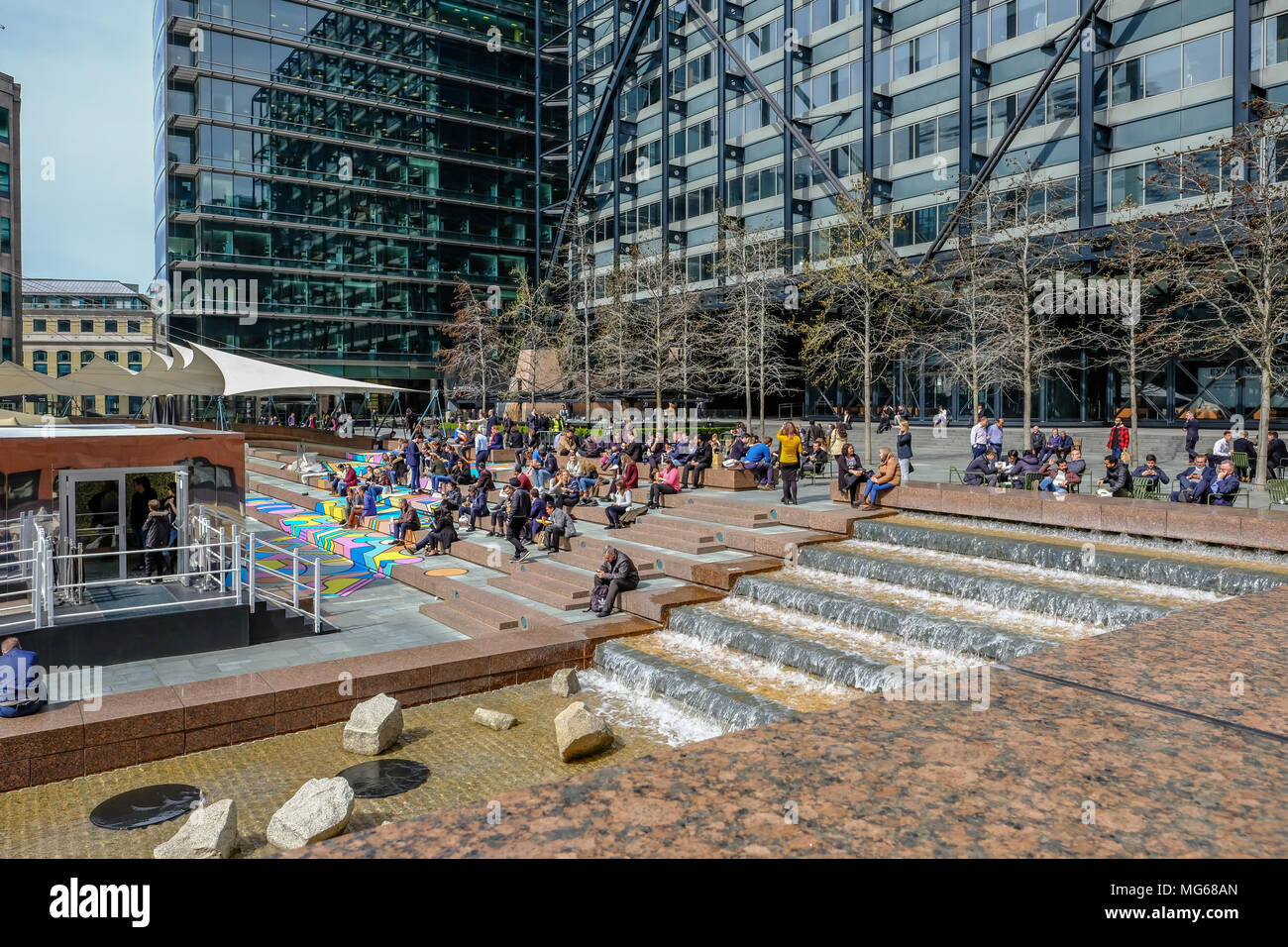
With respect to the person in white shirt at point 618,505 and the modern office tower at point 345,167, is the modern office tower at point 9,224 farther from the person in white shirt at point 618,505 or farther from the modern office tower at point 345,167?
the person in white shirt at point 618,505

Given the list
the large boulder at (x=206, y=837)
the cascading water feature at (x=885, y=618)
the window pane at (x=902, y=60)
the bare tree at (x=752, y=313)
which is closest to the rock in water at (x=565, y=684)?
the cascading water feature at (x=885, y=618)

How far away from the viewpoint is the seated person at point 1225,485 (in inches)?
588

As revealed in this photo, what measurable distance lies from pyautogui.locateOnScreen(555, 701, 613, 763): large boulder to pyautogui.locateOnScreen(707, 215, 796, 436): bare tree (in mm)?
25431

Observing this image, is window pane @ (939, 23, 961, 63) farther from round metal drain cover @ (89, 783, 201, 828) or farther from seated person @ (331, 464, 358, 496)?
round metal drain cover @ (89, 783, 201, 828)

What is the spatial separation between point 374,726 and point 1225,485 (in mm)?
14607

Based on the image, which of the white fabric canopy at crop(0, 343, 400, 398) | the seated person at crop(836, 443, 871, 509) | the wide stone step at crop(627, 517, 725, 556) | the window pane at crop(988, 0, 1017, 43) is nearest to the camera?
the wide stone step at crop(627, 517, 725, 556)

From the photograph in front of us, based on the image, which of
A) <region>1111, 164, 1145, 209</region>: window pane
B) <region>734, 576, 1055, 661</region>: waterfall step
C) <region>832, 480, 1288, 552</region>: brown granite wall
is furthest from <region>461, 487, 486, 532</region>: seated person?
<region>1111, 164, 1145, 209</region>: window pane

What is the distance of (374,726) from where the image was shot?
8.90 metres

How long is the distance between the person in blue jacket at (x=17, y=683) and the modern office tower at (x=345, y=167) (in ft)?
189

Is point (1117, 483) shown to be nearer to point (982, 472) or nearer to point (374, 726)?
point (982, 472)

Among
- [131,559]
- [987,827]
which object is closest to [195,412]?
[131,559]

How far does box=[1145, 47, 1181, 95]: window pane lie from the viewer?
3225 centimetres

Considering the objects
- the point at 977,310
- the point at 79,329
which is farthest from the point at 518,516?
the point at 79,329
